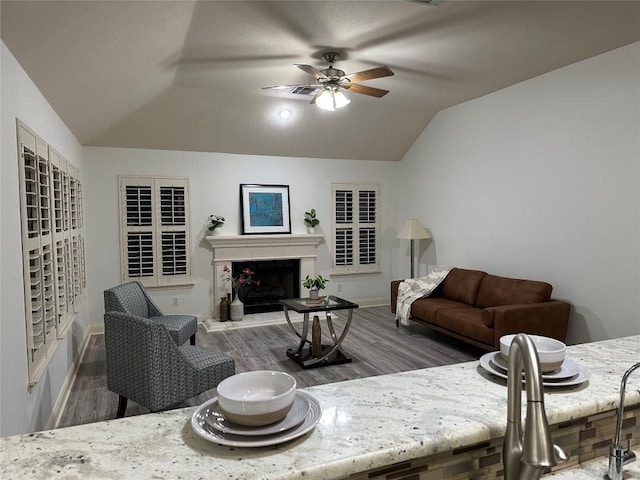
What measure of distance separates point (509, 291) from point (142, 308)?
3.83 metres

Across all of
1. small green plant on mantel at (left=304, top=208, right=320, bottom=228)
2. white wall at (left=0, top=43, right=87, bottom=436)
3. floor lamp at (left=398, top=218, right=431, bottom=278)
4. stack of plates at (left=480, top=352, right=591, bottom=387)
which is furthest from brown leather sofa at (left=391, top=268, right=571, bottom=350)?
white wall at (left=0, top=43, right=87, bottom=436)

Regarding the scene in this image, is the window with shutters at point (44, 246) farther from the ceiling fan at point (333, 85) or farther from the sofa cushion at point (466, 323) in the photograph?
the sofa cushion at point (466, 323)

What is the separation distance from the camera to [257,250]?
6523mm

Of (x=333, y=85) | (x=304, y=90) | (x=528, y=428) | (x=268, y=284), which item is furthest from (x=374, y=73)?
(x=268, y=284)

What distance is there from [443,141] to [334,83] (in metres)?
2.89

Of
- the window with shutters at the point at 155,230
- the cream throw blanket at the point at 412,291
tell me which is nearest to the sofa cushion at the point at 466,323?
the cream throw blanket at the point at 412,291

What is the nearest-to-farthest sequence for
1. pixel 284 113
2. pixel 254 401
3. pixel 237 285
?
pixel 254 401
pixel 284 113
pixel 237 285

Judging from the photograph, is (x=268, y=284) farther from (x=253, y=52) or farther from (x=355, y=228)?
(x=253, y=52)

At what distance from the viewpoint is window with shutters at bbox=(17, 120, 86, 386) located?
2.52 meters

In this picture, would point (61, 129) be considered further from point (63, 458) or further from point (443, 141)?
point (443, 141)

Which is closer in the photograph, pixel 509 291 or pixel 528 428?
pixel 528 428

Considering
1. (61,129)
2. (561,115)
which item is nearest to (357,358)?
(561,115)

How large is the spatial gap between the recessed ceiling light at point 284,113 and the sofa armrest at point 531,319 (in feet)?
11.6

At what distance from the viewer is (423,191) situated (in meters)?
6.88
